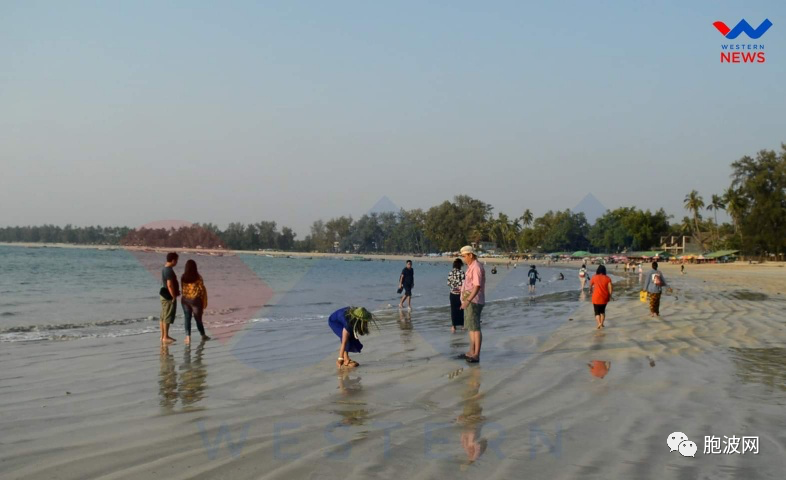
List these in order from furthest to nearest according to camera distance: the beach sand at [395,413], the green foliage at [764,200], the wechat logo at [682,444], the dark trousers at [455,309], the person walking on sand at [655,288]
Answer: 1. the green foliage at [764,200]
2. the person walking on sand at [655,288]
3. the dark trousers at [455,309]
4. the wechat logo at [682,444]
5. the beach sand at [395,413]

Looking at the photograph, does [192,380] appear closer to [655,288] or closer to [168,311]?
[168,311]

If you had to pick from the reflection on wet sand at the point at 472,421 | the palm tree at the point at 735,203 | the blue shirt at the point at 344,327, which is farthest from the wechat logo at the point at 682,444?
the palm tree at the point at 735,203

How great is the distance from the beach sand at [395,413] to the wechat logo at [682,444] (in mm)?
63

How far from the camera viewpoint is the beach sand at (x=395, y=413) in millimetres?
4711

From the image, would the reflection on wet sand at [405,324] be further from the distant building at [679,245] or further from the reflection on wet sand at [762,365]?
the distant building at [679,245]

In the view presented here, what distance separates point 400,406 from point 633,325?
31.0 ft

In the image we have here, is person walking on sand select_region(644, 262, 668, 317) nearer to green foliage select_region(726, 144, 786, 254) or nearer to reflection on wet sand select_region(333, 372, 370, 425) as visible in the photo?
reflection on wet sand select_region(333, 372, 370, 425)

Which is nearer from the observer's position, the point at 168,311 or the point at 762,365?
the point at 762,365

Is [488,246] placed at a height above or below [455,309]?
above

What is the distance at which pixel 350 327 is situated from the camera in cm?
892

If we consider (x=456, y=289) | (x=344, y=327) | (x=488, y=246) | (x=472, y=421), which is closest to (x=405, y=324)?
(x=456, y=289)

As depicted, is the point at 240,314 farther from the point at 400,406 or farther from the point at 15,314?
the point at 400,406

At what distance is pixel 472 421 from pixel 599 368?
3.52 m

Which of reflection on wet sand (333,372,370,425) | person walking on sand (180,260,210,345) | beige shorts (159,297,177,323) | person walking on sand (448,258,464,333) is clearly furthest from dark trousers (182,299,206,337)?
person walking on sand (448,258,464,333)
